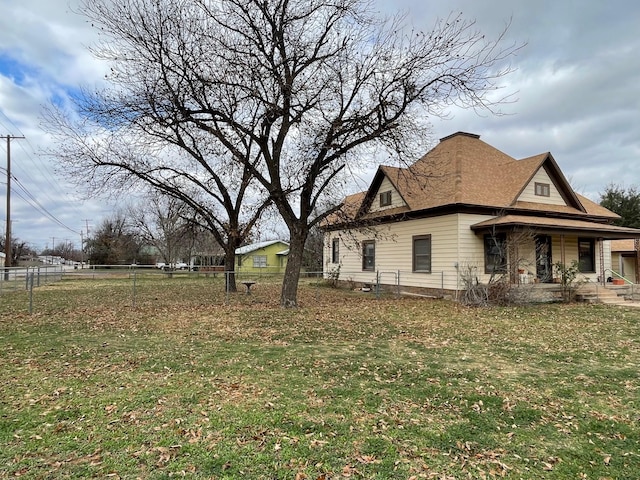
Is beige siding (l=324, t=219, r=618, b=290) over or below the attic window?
below

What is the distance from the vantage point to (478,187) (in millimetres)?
16484

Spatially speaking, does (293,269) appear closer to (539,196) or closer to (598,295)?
(539,196)

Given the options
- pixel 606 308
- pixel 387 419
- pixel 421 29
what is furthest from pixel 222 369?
pixel 606 308

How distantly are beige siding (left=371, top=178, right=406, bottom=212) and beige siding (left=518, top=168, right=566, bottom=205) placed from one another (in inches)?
198

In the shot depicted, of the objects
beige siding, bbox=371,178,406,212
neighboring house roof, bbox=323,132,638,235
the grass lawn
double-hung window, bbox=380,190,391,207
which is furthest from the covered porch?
the grass lawn

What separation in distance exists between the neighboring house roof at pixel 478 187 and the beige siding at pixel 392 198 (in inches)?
4.7

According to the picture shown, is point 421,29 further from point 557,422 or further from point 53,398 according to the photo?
point 53,398

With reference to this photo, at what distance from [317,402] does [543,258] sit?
50.2 ft

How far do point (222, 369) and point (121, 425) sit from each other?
2.08m

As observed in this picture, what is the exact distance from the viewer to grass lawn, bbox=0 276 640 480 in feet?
11.1

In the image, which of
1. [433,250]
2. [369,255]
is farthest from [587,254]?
[369,255]

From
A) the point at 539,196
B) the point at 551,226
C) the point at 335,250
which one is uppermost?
the point at 539,196

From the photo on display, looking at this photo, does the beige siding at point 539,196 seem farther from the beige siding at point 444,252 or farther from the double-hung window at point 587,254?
the double-hung window at point 587,254

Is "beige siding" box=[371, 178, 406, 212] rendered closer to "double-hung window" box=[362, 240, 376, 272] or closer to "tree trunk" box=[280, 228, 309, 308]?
"double-hung window" box=[362, 240, 376, 272]
